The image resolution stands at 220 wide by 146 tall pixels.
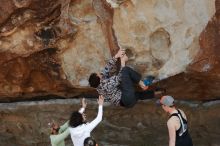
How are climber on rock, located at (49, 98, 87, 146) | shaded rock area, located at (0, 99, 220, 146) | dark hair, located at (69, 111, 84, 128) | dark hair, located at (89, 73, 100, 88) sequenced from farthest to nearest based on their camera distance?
shaded rock area, located at (0, 99, 220, 146) → dark hair, located at (89, 73, 100, 88) → climber on rock, located at (49, 98, 87, 146) → dark hair, located at (69, 111, 84, 128)

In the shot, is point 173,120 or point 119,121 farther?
point 119,121

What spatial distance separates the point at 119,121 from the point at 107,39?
1312mm

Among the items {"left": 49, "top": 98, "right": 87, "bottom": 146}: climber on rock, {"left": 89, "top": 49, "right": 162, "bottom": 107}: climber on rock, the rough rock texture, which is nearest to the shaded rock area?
the rough rock texture

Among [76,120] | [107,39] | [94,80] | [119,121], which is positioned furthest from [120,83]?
[119,121]

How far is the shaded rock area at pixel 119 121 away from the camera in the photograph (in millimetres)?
6296

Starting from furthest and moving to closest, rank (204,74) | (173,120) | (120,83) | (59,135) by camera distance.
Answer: (204,74) → (120,83) → (59,135) → (173,120)

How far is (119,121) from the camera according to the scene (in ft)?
21.5

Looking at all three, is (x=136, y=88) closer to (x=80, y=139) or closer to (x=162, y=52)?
(x=162, y=52)

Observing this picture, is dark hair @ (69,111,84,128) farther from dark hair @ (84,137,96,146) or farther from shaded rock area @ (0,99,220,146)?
shaded rock area @ (0,99,220,146)

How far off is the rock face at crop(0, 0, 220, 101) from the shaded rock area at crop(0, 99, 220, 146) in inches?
12.8

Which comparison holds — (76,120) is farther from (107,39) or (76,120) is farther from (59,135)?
(107,39)

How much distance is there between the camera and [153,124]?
6438 millimetres

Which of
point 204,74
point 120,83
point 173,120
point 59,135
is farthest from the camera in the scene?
point 204,74

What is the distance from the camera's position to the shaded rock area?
6.30 m
